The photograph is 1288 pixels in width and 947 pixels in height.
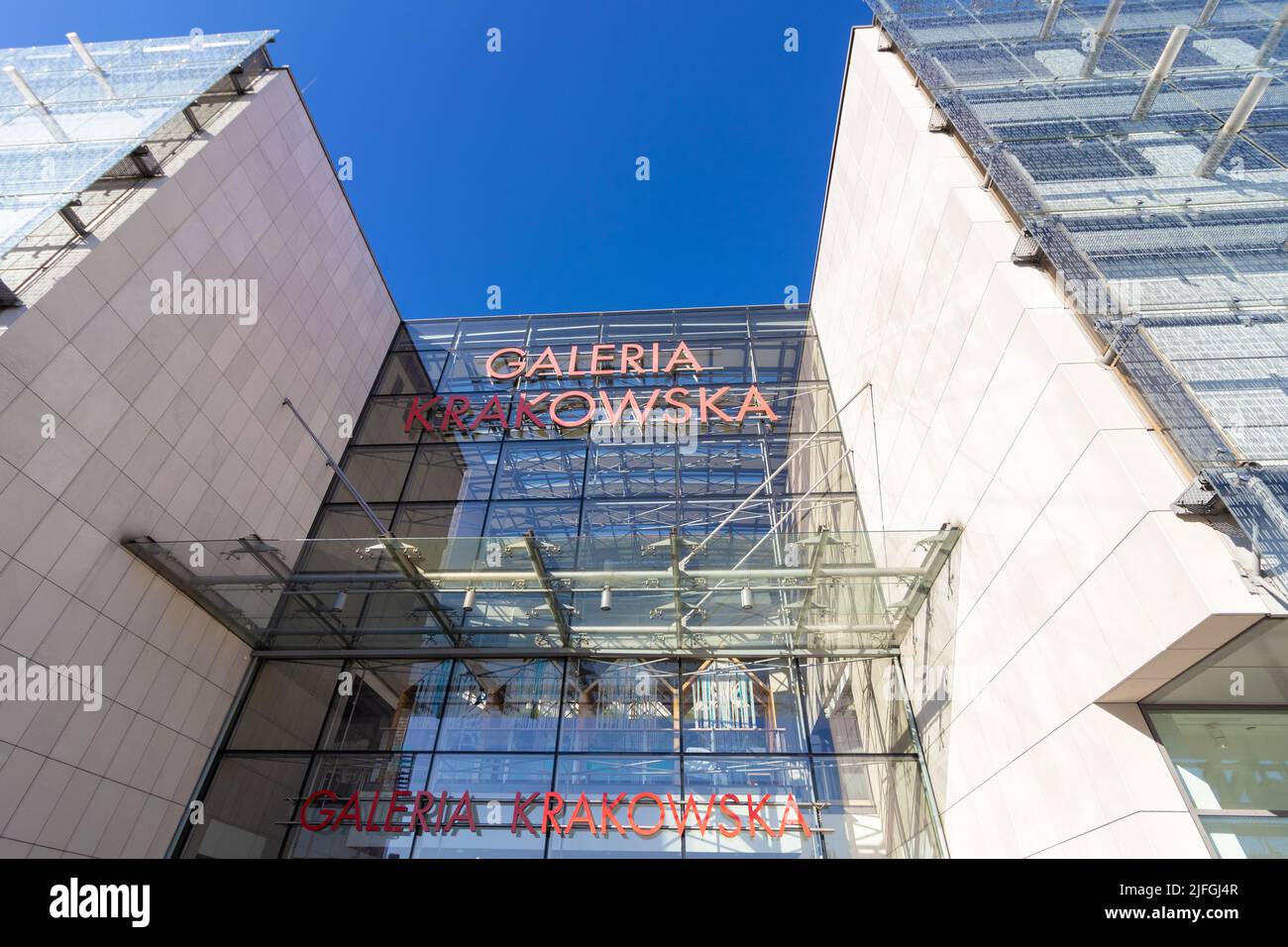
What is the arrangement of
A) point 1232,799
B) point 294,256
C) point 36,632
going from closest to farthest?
point 1232,799, point 36,632, point 294,256

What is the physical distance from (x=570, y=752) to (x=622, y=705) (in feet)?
4.34

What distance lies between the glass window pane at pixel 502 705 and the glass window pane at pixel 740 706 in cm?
268

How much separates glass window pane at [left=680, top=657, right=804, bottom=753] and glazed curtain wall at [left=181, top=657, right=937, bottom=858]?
27mm

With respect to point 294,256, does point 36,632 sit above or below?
below

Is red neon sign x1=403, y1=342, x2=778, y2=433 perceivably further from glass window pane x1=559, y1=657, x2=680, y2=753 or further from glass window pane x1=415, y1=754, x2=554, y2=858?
glass window pane x1=415, y1=754, x2=554, y2=858

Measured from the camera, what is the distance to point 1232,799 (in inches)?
246

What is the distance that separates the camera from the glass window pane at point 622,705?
39.2ft

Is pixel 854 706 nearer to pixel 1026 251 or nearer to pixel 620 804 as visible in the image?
pixel 620 804

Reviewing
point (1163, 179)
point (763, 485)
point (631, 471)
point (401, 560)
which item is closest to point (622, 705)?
point (401, 560)

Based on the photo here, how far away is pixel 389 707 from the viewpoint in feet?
42.1

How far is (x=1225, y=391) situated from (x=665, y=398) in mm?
12634

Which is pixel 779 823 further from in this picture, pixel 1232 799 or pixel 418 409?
pixel 418 409

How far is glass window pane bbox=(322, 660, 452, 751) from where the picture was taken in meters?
12.4
